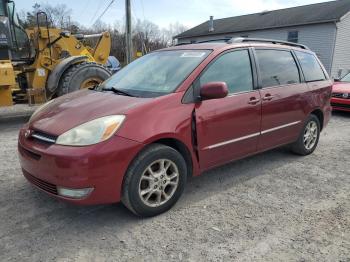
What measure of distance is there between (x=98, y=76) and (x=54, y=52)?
1379mm

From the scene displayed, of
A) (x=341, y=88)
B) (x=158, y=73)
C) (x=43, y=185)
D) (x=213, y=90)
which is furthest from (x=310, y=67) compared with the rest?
(x=341, y=88)

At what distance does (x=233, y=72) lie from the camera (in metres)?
4.02

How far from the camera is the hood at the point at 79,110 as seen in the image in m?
3.13

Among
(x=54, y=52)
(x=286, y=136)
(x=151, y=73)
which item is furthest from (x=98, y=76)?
(x=286, y=136)

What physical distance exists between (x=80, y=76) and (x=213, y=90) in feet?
17.1

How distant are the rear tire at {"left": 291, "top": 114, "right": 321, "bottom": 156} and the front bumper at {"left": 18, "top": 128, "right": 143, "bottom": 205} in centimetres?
316

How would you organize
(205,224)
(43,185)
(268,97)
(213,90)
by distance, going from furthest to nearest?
1. (268,97)
2. (213,90)
3. (205,224)
4. (43,185)

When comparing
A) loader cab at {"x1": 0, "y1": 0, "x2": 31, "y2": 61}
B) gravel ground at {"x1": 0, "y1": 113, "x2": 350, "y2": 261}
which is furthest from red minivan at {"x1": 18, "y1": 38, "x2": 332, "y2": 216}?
loader cab at {"x1": 0, "y1": 0, "x2": 31, "y2": 61}

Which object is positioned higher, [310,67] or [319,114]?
[310,67]

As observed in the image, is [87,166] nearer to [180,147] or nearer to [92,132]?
[92,132]

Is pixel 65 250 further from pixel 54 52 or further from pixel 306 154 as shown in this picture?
pixel 54 52

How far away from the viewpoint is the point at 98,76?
8.16 metres

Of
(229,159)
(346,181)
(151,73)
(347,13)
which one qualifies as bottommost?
(346,181)

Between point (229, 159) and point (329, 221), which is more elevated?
point (229, 159)
